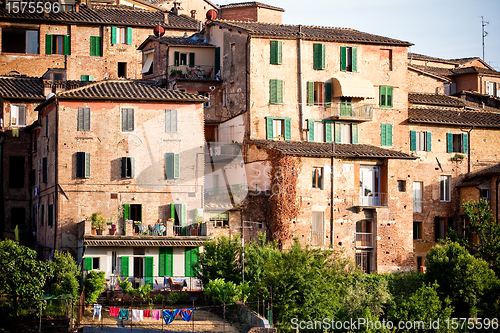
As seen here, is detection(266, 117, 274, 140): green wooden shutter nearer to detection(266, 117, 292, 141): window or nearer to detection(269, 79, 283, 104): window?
detection(266, 117, 292, 141): window

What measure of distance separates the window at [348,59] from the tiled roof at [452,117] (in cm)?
512

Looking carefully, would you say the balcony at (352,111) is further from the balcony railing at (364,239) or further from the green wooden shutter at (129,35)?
the green wooden shutter at (129,35)

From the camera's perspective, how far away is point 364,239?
51438 millimetres

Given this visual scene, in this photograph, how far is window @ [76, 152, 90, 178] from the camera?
45938 millimetres

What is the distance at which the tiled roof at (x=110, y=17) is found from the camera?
63.7 metres

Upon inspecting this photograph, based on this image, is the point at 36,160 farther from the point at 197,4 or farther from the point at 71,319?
the point at 197,4

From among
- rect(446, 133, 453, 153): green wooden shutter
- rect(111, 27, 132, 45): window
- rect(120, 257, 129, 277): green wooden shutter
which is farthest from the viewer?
rect(111, 27, 132, 45): window

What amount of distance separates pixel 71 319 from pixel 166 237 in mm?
9181

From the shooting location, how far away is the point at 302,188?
49.7 meters

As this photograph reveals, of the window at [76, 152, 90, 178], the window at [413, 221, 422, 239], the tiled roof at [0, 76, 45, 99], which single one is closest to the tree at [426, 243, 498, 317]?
the window at [413, 221, 422, 239]

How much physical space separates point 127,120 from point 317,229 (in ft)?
41.2

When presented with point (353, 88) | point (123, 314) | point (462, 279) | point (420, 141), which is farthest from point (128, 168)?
point (420, 141)

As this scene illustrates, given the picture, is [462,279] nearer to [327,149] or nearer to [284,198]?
[284,198]

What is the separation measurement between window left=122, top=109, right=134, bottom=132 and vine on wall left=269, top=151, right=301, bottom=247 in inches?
341
